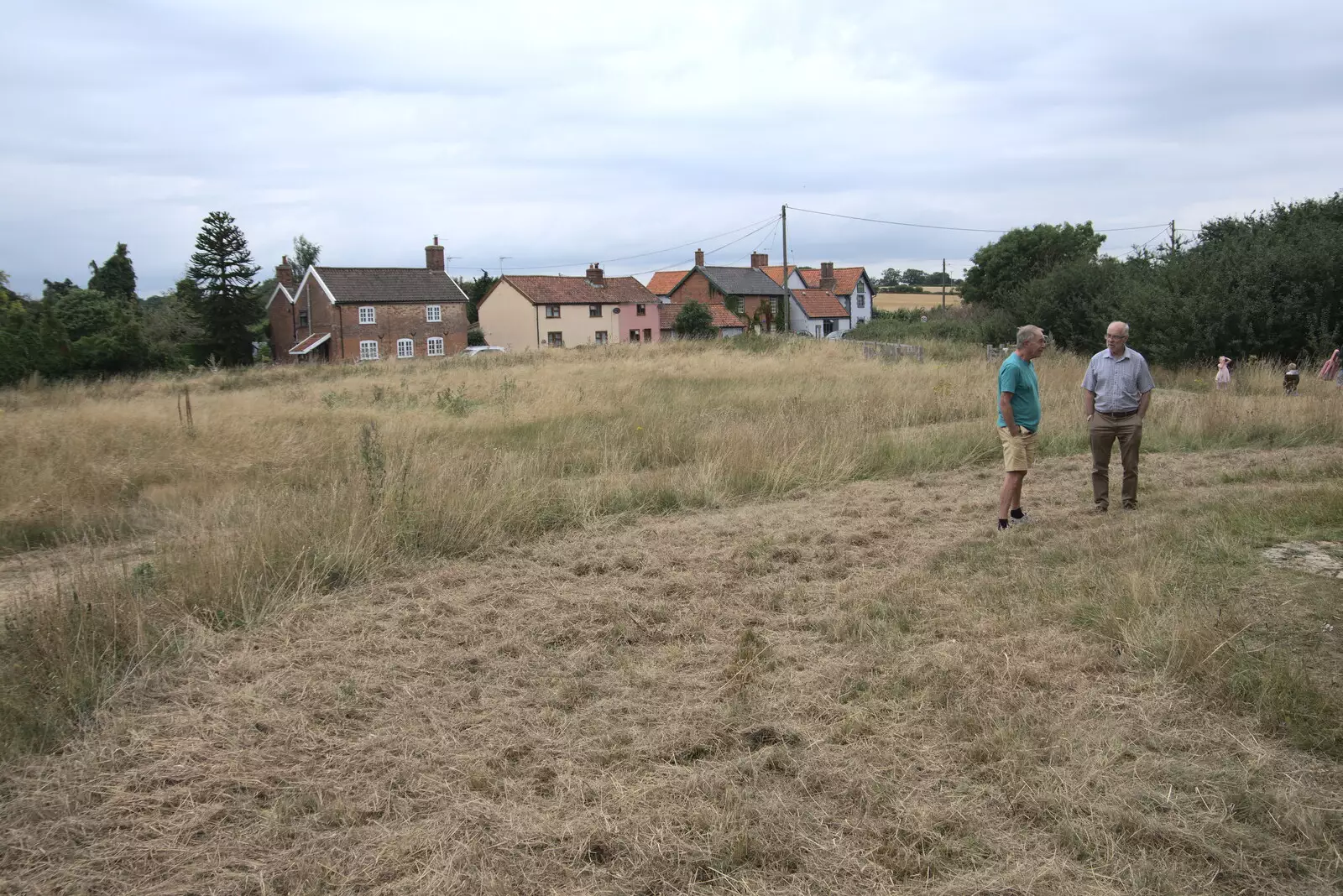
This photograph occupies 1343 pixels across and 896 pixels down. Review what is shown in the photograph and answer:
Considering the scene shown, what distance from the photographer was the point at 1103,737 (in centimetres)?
386

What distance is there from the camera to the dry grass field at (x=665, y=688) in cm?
321

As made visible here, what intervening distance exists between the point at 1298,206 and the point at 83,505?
28422 millimetres

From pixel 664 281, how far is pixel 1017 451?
237ft

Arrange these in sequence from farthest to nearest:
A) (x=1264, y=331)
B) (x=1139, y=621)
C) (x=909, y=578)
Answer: (x=1264, y=331), (x=909, y=578), (x=1139, y=621)

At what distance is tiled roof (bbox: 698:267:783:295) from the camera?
72.4 metres

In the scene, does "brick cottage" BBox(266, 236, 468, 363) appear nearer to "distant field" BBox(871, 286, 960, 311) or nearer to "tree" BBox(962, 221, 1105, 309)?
"tree" BBox(962, 221, 1105, 309)

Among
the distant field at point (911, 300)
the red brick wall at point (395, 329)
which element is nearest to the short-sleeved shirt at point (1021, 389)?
the red brick wall at point (395, 329)

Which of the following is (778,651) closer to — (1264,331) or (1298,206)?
(1264,331)

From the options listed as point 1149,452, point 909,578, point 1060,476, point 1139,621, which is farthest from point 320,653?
point 1149,452

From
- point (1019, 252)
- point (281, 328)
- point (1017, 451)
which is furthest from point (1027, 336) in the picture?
point (281, 328)

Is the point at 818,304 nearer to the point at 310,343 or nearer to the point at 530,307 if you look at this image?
the point at 530,307

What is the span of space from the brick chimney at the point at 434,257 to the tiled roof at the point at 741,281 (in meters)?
22.8

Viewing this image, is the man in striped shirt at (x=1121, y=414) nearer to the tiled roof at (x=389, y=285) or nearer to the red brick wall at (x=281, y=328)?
the tiled roof at (x=389, y=285)

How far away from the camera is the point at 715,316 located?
230 ft
